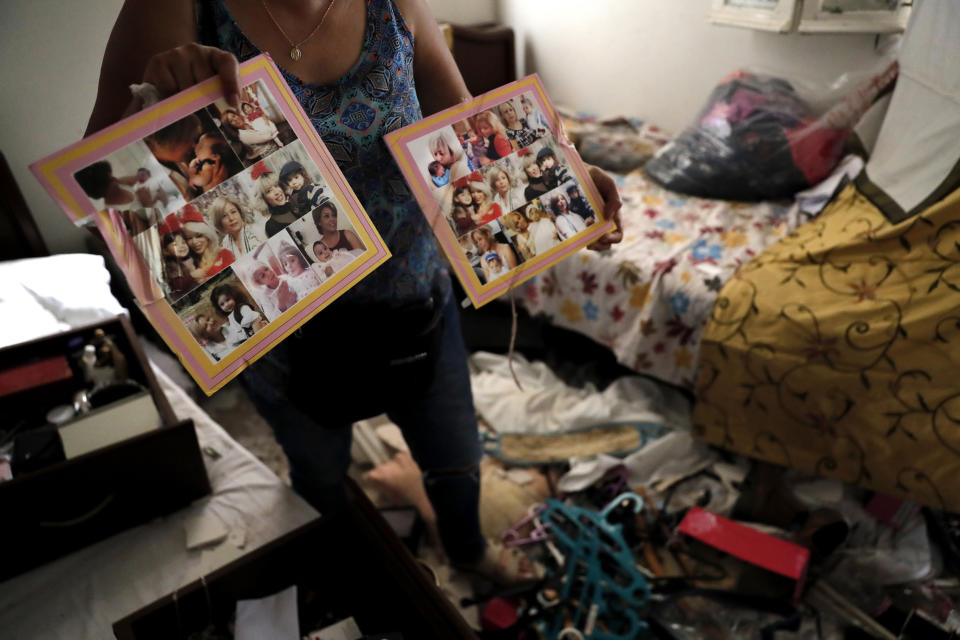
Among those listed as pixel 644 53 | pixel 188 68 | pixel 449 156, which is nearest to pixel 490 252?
pixel 449 156

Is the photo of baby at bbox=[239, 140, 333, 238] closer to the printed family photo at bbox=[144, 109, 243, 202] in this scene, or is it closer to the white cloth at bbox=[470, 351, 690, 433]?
the printed family photo at bbox=[144, 109, 243, 202]

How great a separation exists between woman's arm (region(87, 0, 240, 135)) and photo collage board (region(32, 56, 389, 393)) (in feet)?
0.05

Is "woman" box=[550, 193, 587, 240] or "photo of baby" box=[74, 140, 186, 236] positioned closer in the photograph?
"photo of baby" box=[74, 140, 186, 236]

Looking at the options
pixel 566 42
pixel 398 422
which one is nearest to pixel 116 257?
pixel 398 422

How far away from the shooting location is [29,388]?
0.95 m

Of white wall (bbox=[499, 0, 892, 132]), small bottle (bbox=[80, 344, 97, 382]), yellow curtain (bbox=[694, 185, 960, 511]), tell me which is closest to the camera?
small bottle (bbox=[80, 344, 97, 382])

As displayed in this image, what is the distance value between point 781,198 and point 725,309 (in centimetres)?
61

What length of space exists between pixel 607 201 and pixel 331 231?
33cm

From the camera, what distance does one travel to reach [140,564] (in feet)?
2.94

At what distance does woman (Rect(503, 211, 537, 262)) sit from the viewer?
66cm

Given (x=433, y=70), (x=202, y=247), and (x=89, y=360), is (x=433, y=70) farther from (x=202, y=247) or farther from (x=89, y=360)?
(x=89, y=360)

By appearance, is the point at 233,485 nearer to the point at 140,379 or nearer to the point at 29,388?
the point at 140,379

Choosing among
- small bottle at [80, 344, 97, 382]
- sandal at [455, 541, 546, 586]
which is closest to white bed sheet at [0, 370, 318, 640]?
small bottle at [80, 344, 97, 382]

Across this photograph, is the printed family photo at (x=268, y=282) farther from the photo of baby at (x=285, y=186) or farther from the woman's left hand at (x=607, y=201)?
the woman's left hand at (x=607, y=201)
